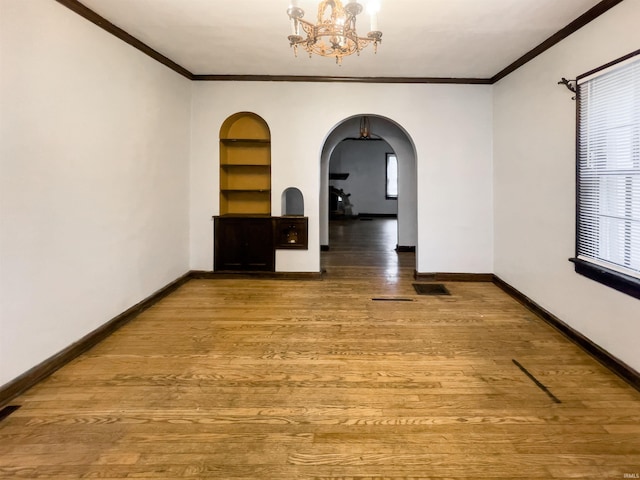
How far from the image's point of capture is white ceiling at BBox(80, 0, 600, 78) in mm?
2949

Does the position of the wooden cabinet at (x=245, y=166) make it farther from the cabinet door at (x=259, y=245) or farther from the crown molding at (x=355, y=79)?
→ the crown molding at (x=355, y=79)

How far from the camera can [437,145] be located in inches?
199

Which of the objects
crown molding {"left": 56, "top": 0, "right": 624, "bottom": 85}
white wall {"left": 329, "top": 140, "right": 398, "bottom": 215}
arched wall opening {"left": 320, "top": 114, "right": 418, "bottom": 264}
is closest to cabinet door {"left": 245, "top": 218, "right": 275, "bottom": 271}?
arched wall opening {"left": 320, "top": 114, "right": 418, "bottom": 264}

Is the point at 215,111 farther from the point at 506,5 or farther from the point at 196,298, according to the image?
the point at 506,5

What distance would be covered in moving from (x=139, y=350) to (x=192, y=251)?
236 cm

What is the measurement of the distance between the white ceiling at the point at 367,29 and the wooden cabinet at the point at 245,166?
755 mm

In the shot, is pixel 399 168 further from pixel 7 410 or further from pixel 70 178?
pixel 7 410

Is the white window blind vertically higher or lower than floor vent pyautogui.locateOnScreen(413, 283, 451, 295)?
higher

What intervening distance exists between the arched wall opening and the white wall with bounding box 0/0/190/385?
3087 millimetres

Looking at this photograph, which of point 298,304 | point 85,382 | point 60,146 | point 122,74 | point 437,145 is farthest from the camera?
point 437,145

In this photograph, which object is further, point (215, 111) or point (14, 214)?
point (215, 111)

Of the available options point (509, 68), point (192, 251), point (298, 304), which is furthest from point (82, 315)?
point (509, 68)

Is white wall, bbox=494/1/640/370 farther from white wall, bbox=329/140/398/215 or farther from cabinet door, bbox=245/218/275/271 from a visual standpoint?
white wall, bbox=329/140/398/215

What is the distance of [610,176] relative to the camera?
2.80m
